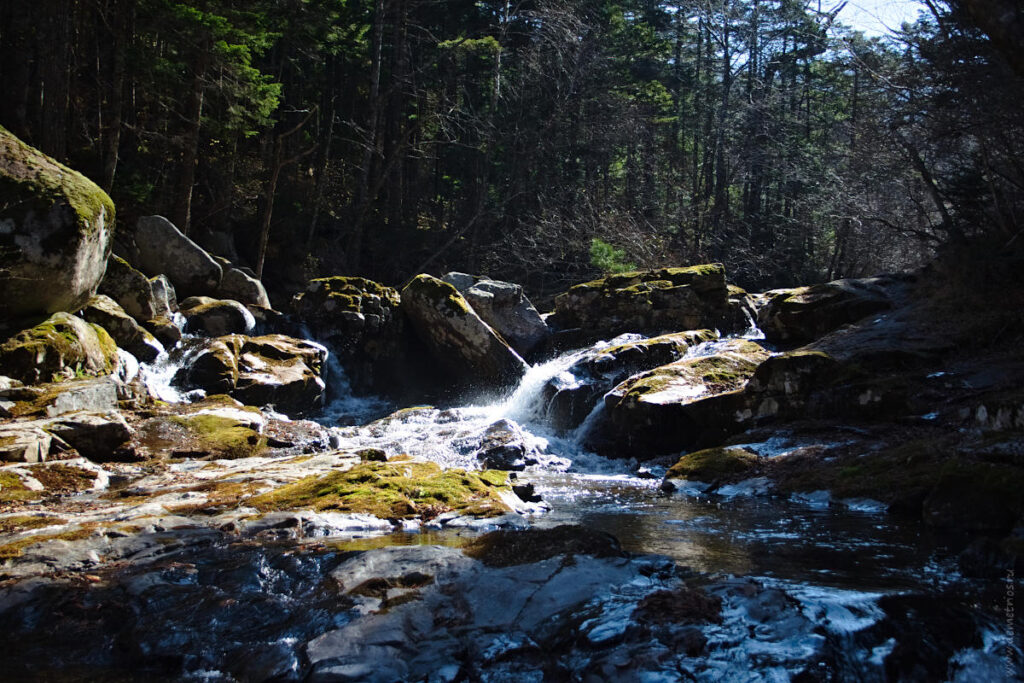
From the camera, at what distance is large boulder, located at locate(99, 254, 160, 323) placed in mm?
12891

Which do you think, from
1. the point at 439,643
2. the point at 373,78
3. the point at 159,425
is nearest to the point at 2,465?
the point at 159,425

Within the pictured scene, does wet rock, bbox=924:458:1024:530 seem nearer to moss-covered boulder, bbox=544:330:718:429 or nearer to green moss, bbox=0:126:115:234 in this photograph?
moss-covered boulder, bbox=544:330:718:429

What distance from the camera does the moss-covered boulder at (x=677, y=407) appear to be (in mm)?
10359

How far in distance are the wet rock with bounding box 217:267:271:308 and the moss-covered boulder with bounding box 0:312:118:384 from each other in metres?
5.71

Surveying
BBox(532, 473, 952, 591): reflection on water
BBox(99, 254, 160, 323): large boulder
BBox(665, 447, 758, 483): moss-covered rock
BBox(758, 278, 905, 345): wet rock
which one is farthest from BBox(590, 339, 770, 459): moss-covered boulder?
BBox(99, 254, 160, 323): large boulder

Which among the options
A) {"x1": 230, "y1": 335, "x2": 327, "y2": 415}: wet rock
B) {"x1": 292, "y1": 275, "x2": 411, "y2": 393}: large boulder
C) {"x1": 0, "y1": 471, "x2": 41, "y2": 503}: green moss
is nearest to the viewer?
{"x1": 0, "y1": 471, "x2": 41, "y2": 503}: green moss

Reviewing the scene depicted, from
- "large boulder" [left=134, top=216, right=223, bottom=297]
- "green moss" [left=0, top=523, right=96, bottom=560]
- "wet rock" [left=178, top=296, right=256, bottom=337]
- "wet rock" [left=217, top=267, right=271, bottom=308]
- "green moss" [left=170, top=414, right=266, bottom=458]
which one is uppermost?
"large boulder" [left=134, top=216, right=223, bottom=297]

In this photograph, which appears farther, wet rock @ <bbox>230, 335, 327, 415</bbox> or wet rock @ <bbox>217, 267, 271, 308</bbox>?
wet rock @ <bbox>217, 267, 271, 308</bbox>

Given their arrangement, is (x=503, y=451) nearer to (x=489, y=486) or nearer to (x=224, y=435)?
(x=489, y=486)

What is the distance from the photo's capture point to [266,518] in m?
5.55

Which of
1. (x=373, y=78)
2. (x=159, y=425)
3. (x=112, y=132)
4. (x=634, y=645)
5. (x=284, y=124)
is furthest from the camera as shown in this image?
(x=284, y=124)

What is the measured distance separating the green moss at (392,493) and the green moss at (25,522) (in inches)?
55.1

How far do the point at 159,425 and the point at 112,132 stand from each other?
936 cm

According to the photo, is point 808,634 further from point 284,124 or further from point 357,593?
point 284,124
